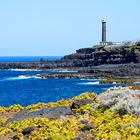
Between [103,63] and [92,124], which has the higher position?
[92,124]

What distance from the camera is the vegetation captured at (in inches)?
701

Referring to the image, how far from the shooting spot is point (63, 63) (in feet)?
545

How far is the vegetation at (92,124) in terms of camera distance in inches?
701

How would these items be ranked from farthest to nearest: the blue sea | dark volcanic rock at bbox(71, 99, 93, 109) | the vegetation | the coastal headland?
the coastal headland
the blue sea
dark volcanic rock at bbox(71, 99, 93, 109)
the vegetation

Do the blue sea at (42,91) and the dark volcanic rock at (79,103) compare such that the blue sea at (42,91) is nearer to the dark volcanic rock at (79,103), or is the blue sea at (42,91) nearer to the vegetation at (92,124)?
the dark volcanic rock at (79,103)

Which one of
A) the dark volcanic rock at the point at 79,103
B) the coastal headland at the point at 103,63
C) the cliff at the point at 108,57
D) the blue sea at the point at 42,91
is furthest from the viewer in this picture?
the cliff at the point at 108,57

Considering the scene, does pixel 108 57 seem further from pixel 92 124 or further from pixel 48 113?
pixel 92 124

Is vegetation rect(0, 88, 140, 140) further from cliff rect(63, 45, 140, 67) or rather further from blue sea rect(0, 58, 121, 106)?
cliff rect(63, 45, 140, 67)

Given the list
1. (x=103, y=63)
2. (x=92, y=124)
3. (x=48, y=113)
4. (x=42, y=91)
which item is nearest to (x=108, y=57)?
(x=103, y=63)

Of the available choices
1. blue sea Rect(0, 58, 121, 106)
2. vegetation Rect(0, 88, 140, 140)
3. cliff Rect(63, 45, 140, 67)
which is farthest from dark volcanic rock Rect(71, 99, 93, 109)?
cliff Rect(63, 45, 140, 67)

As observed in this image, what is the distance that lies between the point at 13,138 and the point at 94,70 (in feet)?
359

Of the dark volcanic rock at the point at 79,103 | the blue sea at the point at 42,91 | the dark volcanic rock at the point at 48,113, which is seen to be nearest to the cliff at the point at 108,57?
the blue sea at the point at 42,91

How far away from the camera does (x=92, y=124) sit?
769 inches

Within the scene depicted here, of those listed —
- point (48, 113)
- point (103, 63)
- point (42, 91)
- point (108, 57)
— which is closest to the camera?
point (48, 113)
